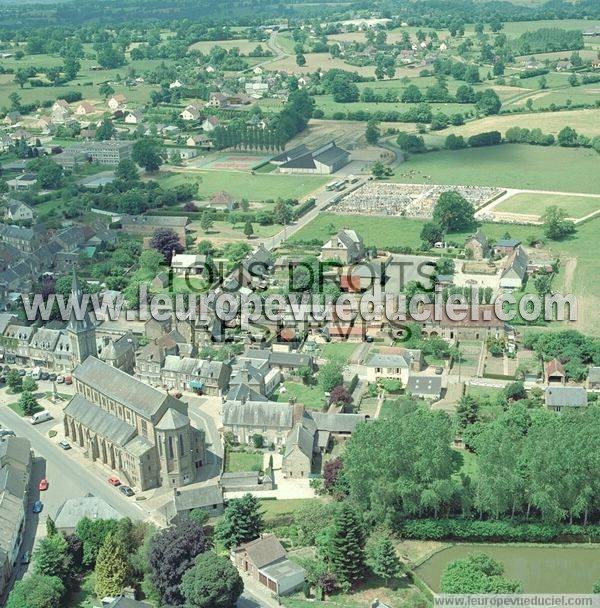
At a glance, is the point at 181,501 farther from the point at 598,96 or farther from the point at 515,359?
the point at 598,96

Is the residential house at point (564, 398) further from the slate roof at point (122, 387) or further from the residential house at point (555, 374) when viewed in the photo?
the slate roof at point (122, 387)

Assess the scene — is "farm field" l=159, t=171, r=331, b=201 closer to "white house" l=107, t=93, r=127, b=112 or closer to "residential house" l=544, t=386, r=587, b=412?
"white house" l=107, t=93, r=127, b=112

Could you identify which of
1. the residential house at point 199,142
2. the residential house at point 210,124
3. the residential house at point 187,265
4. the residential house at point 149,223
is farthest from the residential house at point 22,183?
the residential house at point 187,265

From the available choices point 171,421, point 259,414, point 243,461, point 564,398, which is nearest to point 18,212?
point 259,414

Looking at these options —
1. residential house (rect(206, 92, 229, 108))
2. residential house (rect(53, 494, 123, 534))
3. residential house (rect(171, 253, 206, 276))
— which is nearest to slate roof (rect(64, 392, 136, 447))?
residential house (rect(53, 494, 123, 534))

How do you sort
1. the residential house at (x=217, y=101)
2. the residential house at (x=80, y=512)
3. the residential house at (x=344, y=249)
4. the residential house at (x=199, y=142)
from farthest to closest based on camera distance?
the residential house at (x=217, y=101) → the residential house at (x=199, y=142) → the residential house at (x=344, y=249) → the residential house at (x=80, y=512)

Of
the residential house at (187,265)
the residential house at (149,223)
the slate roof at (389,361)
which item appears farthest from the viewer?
the residential house at (149,223)

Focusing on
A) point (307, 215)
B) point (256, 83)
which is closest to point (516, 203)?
point (307, 215)

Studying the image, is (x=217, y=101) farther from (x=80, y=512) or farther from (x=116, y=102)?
(x=80, y=512)
